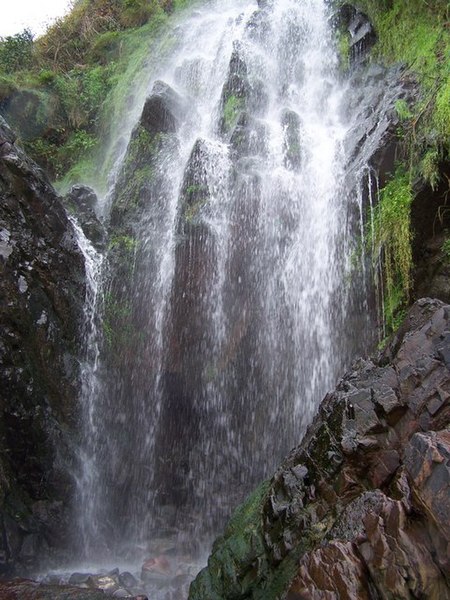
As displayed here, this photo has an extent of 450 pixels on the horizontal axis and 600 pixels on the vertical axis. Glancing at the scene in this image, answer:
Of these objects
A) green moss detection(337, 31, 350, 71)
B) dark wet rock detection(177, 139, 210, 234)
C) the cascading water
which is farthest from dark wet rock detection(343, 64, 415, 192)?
dark wet rock detection(177, 139, 210, 234)

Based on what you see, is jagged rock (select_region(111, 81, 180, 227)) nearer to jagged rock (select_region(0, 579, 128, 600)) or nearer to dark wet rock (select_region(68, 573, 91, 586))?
dark wet rock (select_region(68, 573, 91, 586))

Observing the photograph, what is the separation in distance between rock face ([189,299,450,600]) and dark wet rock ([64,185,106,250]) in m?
6.91

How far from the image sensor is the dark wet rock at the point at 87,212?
35.7ft

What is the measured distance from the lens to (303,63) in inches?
508

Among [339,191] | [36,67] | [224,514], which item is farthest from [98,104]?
[224,514]

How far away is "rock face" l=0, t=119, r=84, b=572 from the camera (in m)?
7.79

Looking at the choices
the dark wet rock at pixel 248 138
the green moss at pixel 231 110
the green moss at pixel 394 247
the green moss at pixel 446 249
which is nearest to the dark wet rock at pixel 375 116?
the green moss at pixel 394 247

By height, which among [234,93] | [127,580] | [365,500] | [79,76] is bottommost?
[127,580]

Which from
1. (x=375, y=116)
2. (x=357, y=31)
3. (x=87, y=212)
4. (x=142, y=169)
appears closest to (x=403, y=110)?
(x=375, y=116)

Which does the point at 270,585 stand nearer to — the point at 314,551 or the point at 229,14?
the point at 314,551

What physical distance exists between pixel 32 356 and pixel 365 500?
20.4ft

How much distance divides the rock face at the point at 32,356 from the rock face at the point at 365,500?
356cm

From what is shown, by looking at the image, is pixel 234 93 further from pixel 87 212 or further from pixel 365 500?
pixel 365 500

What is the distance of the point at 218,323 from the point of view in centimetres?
923
